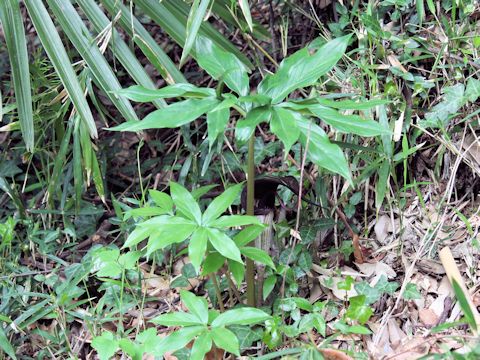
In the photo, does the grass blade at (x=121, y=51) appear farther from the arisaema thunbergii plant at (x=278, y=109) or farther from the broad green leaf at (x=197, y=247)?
the broad green leaf at (x=197, y=247)

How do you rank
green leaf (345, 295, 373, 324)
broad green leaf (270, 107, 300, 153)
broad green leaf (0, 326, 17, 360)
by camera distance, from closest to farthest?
broad green leaf (270, 107, 300, 153) < green leaf (345, 295, 373, 324) < broad green leaf (0, 326, 17, 360)

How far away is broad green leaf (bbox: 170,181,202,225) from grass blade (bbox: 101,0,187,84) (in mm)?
438

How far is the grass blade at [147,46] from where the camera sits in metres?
1.59

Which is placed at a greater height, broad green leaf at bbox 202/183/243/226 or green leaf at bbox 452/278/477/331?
broad green leaf at bbox 202/183/243/226

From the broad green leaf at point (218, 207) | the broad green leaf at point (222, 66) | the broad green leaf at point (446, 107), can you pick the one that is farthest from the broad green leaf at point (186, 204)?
the broad green leaf at point (446, 107)

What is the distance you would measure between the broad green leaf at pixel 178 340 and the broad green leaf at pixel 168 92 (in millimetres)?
421

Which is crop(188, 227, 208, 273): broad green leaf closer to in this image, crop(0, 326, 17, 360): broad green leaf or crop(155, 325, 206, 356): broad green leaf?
crop(155, 325, 206, 356): broad green leaf

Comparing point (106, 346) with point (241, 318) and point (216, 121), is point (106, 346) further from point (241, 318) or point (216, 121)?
point (216, 121)

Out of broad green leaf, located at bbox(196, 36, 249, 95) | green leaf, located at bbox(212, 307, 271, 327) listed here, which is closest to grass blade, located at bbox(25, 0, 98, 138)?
broad green leaf, located at bbox(196, 36, 249, 95)

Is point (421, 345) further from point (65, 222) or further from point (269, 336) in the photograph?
point (65, 222)

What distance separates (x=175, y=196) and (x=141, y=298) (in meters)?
0.46

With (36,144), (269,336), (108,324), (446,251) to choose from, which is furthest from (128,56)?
(446,251)

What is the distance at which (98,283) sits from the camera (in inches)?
66.9

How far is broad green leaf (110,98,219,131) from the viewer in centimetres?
112
